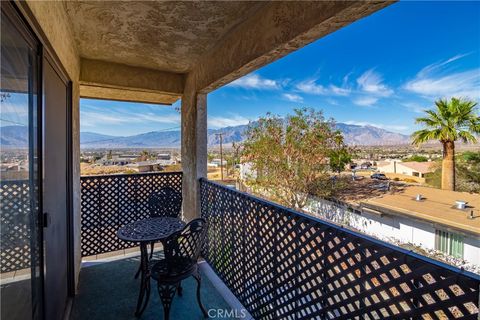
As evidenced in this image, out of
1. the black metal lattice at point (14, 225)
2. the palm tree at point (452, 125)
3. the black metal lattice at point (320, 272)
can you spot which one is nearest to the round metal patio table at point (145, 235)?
the black metal lattice at point (320, 272)

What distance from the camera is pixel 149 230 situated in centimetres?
244

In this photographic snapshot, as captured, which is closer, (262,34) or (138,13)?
(262,34)

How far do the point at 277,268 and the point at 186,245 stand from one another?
2.69 ft

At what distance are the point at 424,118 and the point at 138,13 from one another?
20.2 ft

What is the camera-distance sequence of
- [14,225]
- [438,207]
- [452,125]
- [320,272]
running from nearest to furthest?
1. [14,225]
2. [320,272]
3. [452,125]
4. [438,207]

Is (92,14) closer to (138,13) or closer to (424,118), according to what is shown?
(138,13)

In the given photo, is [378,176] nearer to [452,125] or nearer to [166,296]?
[452,125]

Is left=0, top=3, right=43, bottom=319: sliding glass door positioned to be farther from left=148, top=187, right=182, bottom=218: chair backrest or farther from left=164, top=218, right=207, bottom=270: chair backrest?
left=148, top=187, right=182, bottom=218: chair backrest

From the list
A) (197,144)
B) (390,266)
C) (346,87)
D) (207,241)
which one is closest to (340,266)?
(390,266)

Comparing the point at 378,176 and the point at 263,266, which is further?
the point at 378,176

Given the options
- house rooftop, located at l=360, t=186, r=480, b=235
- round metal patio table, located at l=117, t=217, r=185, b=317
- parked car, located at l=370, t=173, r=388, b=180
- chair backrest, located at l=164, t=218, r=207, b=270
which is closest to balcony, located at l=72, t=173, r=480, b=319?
round metal patio table, located at l=117, t=217, r=185, b=317

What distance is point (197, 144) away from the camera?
3.29 m

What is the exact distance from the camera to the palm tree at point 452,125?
6.82 ft

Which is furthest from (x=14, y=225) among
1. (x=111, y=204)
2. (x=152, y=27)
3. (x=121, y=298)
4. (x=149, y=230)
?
(x=111, y=204)
